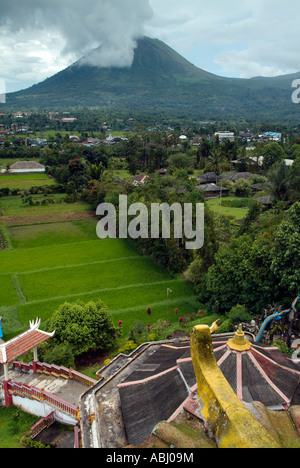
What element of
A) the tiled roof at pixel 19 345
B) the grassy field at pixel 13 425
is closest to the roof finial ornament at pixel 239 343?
the grassy field at pixel 13 425

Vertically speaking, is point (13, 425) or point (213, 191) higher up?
Answer: point (213, 191)

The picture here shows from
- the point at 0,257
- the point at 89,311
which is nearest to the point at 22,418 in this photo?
the point at 89,311

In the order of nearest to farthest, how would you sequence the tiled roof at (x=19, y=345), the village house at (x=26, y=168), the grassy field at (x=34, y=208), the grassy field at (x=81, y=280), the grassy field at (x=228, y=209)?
the tiled roof at (x=19, y=345)
the grassy field at (x=81, y=280)
the grassy field at (x=228, y=209)
the grassy field at (x=34, y=208)
the village house at (x=26, y=168)

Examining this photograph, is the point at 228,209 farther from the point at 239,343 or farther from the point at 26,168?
the point at 26,168

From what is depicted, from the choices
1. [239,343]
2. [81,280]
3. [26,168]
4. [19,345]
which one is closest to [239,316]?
[239,343]

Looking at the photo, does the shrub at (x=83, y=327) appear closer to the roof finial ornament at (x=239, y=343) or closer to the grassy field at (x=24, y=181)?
the roof finial ornament at (x=239, y=343)
